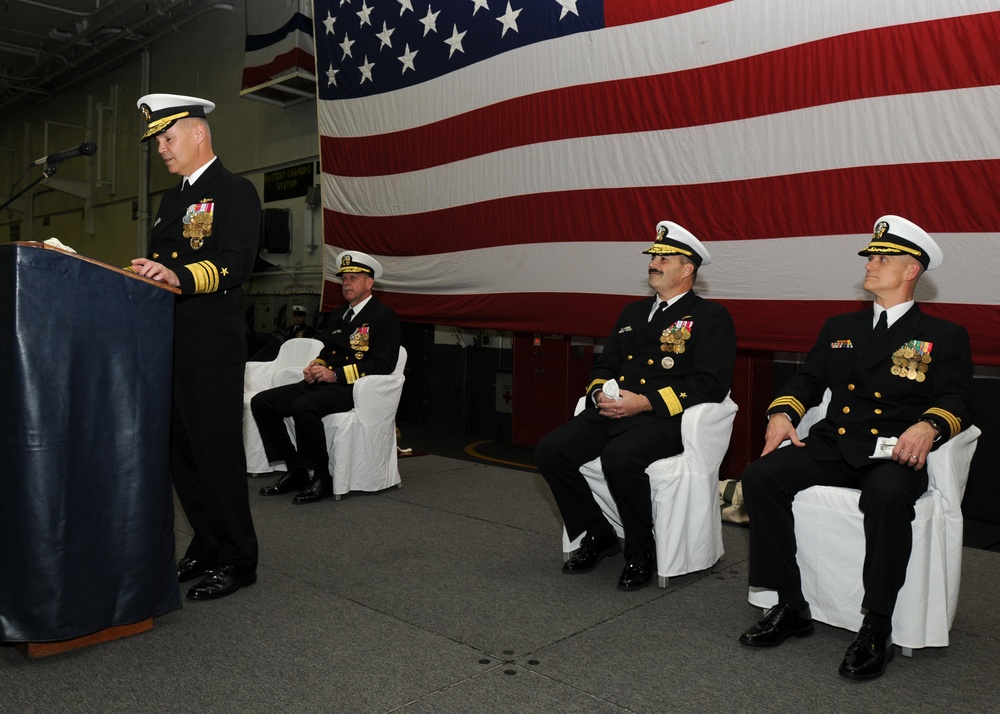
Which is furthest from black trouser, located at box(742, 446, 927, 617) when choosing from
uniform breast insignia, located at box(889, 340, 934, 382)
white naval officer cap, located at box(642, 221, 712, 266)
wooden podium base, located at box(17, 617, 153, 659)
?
wooden podium base, located at box(17, 617, 153, 659)

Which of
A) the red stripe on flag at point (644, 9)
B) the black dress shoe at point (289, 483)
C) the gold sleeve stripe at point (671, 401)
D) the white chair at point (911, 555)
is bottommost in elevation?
the black dress shoe at point (289, 483)

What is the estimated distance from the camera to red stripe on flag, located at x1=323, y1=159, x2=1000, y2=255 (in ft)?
8.59

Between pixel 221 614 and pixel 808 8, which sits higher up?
pixel 808 8

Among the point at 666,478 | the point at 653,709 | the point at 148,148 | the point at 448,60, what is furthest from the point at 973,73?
the point at 148,148

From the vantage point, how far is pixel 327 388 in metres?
3.57

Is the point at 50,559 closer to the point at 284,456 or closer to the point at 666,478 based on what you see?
the point at 666,478

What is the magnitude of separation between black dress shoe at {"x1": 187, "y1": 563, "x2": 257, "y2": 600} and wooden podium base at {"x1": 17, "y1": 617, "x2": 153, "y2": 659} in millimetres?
218

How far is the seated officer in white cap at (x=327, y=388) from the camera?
3.46 metres

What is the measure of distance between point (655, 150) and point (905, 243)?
1509 millimetres

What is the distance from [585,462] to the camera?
249cm

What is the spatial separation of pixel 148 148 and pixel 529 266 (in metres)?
7.36

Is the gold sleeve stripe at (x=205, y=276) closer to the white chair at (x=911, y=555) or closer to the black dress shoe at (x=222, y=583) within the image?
the black dress shoe at (x=222, y=583)

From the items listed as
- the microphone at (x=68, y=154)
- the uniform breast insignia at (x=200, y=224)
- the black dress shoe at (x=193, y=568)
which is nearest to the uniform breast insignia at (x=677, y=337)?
the uniform breast insignia at (x=200, y=224)

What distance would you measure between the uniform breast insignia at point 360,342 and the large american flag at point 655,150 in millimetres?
717
